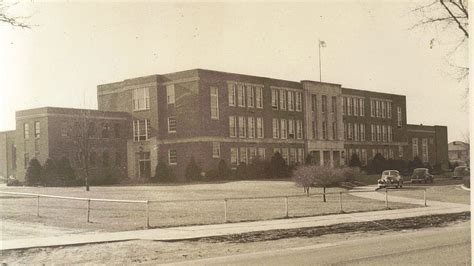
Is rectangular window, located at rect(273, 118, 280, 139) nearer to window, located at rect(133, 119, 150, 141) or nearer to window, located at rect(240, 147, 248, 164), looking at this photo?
window, located at rect(240, 147, 248, 164)

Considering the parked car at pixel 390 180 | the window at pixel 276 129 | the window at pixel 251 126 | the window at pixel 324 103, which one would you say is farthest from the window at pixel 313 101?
the parked car at pixel 390 180

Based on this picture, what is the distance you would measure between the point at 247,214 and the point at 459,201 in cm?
851

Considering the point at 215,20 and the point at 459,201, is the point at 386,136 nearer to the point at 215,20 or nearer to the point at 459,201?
the point at 459,201

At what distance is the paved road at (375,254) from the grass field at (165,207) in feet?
14.3

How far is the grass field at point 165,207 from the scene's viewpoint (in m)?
13.5

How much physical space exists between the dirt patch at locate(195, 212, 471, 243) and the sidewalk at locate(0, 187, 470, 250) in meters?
0.37

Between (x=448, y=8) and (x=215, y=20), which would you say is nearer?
(x=215, y=20)

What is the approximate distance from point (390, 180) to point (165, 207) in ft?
42.1

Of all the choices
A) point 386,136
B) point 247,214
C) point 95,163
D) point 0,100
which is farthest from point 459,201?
point 0,100

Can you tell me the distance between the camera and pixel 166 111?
20.2m

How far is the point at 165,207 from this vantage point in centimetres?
1747

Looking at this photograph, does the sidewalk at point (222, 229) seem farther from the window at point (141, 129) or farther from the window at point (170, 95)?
the window at point (141, 129)

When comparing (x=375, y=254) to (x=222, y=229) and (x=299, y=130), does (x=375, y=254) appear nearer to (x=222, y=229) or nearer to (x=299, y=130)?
(x=222, y=229)

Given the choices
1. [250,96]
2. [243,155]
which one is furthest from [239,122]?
[250,96]
